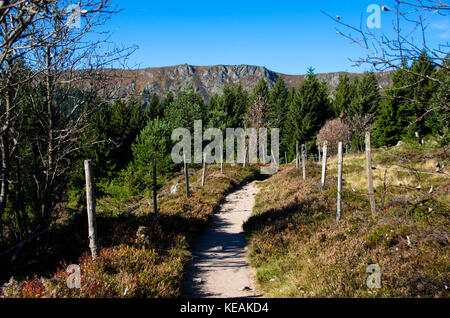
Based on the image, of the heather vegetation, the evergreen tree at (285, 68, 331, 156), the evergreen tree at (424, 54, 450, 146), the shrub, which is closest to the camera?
the evergreen tree at (424, 54, 450, 146)

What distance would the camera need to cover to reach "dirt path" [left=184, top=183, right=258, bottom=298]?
230 inches

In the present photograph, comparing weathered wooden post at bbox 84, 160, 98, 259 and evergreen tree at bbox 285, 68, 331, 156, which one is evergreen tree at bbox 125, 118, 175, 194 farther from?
evergreen tree at bbox 285, 68, 331, 156

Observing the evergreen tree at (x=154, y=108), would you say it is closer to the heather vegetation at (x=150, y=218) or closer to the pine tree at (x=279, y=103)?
the pine tree at (x=279, y=103)

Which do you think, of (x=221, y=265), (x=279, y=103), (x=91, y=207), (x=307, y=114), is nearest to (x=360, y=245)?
(x=221, y=265)

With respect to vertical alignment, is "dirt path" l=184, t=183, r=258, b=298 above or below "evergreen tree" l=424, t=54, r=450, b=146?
below

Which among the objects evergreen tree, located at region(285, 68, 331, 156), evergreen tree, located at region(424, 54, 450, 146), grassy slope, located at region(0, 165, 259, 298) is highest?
evergreen tree, located at region(285, 68, 331, 156)

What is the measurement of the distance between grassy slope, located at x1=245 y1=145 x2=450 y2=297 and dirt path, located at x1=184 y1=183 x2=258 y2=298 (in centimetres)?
38

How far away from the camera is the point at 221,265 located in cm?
729

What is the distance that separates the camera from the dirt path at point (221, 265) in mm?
5855

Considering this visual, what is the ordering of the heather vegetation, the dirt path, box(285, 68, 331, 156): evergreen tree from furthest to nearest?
box(285, 68, 331, 156): evergreen tree → the dirt path → the heather vegetation

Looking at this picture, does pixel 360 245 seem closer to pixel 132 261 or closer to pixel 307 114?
pixel 132 261

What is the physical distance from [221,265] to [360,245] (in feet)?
11.4

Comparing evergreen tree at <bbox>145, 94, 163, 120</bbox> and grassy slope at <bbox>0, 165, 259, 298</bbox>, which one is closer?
grassy slope at <bbox>0, 165, 259, 298</bbox>

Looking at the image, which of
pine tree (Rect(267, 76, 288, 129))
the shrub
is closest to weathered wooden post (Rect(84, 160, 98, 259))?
the shrub
